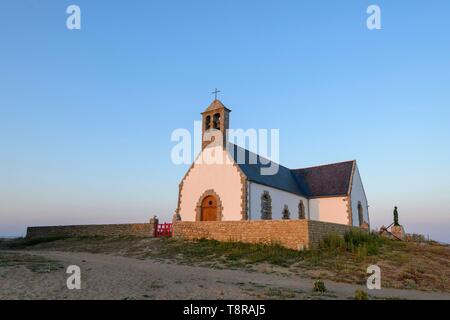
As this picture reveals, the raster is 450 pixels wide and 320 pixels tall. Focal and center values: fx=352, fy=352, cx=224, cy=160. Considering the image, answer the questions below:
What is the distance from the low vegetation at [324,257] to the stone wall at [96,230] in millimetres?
1562

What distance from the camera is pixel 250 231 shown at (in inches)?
774

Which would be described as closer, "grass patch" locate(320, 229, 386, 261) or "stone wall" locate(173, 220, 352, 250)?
"grass patch" locate(320, 229, 386, 261)

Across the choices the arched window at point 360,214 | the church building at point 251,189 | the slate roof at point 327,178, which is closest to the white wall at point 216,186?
the church building at point 251,189

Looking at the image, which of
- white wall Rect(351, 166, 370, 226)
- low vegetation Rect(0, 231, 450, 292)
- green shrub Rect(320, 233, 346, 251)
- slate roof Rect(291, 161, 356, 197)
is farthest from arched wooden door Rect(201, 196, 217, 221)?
white wall Rect(351, 166, 370, 226)

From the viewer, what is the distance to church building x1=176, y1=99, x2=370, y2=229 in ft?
79.7

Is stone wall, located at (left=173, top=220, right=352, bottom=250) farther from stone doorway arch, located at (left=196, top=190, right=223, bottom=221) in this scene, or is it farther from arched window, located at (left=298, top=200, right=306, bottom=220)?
arched window, located at (left=298, top=200, right=306, bottom=220)

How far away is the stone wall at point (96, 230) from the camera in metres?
24.5

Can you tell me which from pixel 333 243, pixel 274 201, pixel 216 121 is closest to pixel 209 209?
pixel 274 201

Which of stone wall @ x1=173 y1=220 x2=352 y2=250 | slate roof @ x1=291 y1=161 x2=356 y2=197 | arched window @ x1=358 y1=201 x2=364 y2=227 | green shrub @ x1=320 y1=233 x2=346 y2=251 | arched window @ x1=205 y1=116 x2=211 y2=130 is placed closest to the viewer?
stone wall @ x1=173 y1=220 x2=352 y2=250

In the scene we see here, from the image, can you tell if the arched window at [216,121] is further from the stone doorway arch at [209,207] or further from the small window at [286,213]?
the small window at [286,213]

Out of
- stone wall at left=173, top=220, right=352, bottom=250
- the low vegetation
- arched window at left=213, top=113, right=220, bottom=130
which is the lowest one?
the low vegetation

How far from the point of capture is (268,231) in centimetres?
1905

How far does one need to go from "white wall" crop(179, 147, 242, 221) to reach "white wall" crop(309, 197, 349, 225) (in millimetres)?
10052

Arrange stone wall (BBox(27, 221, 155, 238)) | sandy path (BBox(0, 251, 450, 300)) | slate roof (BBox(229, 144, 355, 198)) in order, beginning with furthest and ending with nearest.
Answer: slate roof (BBox(229, 144, 355, 198)) → stone wall (BBox(27, 221, 155, 238)) → sandy path (BBox(0, 251, 450, 300))
